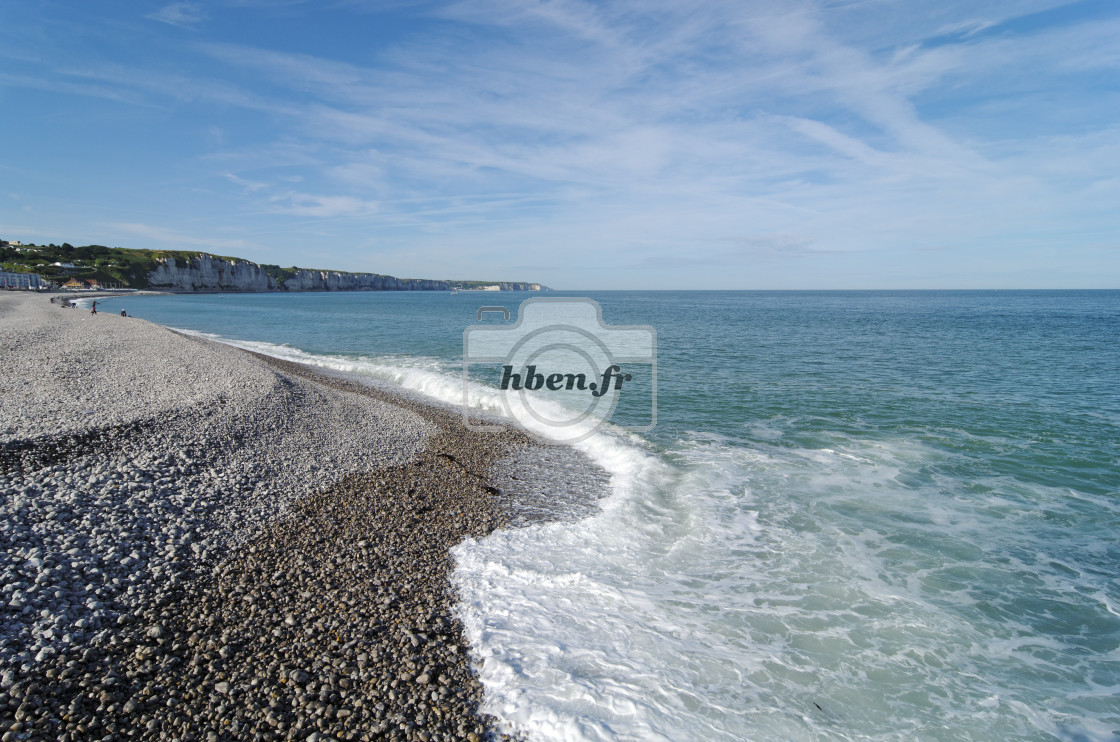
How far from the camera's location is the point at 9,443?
9.24 meters

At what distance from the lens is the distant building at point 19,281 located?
255ft

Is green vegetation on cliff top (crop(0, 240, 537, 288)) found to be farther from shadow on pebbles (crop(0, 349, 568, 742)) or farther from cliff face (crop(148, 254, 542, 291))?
shadow on pebbles (crop(0, 349, 568, 742))

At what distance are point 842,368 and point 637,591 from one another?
80.3ft

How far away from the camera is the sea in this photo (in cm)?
546

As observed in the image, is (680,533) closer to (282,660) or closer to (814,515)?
(814,515)

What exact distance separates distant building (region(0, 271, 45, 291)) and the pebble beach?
313 feet

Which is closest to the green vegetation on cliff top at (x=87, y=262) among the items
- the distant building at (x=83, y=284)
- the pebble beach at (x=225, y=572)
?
the distant building at (x=83, y=284)

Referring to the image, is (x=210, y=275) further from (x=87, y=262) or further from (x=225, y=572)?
(x=225, y=572)

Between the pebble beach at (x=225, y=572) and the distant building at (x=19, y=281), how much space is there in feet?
313

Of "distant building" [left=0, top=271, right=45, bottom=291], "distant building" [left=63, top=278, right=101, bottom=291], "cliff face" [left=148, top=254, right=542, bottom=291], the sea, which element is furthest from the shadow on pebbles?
"cliff face" [left=148, top=254, right=542, bottom=291]

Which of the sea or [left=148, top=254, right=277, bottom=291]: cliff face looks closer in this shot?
the sea

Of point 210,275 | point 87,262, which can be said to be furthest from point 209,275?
point 87,262

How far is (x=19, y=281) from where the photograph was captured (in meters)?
80.1

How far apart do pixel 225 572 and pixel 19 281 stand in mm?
109399
